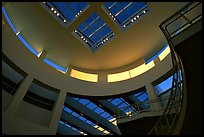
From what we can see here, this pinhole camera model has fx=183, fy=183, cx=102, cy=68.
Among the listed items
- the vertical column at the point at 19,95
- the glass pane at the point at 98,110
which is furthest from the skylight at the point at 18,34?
the glass pane at the point at 98,110

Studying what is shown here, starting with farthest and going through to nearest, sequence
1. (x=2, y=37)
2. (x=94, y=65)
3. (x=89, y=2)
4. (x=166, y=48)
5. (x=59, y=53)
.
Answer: (x=94, y=65) < (x=59, y=53) < (x=166, y=48) < (x=89, y=2) < (x=2, y=37)

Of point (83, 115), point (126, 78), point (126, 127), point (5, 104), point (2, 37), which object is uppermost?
point (126, 78)

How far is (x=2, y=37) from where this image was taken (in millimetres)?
13891

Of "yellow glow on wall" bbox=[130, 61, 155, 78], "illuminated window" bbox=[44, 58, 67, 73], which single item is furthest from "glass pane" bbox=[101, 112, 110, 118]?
"illuminated window" bbox=[44, 58, 67, 73]

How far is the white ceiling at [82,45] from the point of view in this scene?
50.4 feet

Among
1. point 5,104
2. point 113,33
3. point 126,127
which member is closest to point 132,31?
point 113,33

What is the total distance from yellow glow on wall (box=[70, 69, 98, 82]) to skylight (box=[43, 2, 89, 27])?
5.43 metres

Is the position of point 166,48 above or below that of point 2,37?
above

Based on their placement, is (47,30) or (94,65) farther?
(94,65)

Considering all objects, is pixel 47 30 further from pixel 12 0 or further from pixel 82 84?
pixel 82 84

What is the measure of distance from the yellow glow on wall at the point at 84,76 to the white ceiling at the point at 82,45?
0.75m

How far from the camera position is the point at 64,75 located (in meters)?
18.2

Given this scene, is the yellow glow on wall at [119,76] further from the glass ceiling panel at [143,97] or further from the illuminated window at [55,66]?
the illuminated window at [55,66]

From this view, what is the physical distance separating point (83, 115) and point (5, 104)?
849cm
